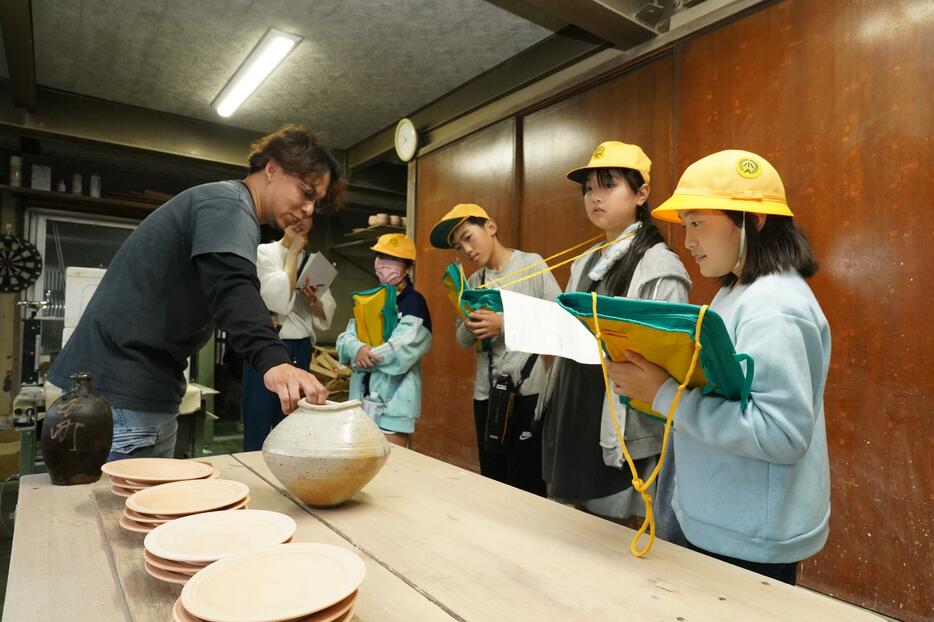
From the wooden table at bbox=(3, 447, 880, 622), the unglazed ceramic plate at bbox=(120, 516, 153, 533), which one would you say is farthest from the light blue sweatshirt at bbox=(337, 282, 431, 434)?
the unglazed ceramic plate at bbox=(120, 516, 153, 533)

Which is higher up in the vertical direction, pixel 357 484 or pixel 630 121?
pixel 630 121

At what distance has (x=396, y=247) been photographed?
9.87 ft

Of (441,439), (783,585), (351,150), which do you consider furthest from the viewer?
(351,150)

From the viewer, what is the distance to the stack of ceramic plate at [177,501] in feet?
3.28

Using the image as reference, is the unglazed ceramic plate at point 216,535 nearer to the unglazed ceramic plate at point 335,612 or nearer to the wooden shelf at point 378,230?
the unglazed ceramic plate at point 335,612

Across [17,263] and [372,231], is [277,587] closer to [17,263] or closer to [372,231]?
[372,231]

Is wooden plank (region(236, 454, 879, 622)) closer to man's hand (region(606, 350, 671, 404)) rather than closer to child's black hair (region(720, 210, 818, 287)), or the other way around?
man's hand (region(606, 350, 671, 404))

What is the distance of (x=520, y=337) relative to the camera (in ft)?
3.47

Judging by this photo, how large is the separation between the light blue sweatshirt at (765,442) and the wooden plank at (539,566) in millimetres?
107

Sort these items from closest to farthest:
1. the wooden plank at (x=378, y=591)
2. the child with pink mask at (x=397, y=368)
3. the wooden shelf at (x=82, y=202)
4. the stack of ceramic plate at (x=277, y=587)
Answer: the stack of ceramic plate at (x=277, y=587), the wooden plank at (x=378, y=591), the child with pink mask at (x=397, y=368), the wooden shelf at (x=82, y=202)

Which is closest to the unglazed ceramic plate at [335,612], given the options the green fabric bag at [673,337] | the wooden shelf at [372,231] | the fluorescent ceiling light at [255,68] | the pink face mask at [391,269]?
the green fabric bag at [673,337]

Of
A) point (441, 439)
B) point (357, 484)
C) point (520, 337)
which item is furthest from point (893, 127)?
point (441, 439)

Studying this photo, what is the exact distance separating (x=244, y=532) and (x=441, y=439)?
3532 mm

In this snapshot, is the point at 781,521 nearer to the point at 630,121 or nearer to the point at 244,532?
the point at 244,532
